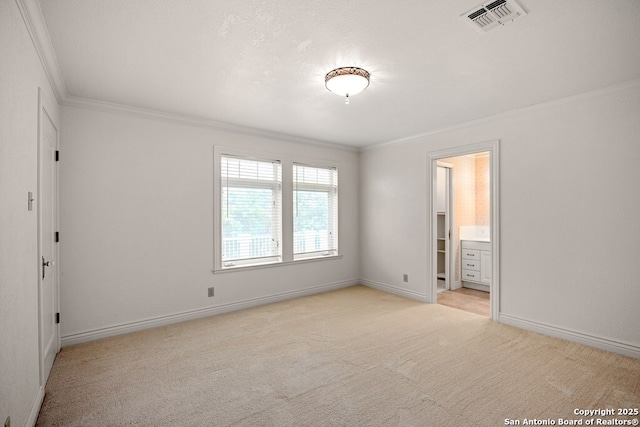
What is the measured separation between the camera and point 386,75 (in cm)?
272

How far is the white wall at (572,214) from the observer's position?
2926 millimetres

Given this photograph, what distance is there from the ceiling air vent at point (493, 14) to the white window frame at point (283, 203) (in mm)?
3126

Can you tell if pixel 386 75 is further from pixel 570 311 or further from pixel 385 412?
pixel 570 311

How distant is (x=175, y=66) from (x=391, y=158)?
3.46 metres

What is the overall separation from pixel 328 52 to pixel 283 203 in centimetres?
272

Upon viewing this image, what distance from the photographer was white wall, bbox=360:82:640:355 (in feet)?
9.60

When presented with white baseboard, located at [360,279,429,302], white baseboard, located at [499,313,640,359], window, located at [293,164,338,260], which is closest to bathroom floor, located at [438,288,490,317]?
white baseboard, located at [360,279,429,302]

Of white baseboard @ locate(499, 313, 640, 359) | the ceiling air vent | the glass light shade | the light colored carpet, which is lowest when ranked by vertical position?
the light colored carpet

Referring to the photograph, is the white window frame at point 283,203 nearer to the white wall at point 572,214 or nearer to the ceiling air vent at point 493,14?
the white wall at point 572,214

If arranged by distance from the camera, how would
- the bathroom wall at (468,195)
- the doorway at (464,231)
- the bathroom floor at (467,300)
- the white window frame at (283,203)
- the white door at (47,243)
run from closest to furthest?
the white door at (47,243), the white window frame at (283,203), the bathroom floor at (467,300), the doorway at (464,231), the bathroom wall at (468,195)

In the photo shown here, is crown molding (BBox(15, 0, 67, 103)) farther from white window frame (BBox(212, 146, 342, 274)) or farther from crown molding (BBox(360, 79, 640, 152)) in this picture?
crown molding (BBox(360, 79, 640, 152))

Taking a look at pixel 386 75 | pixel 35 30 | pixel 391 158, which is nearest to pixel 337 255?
pixel 391 158

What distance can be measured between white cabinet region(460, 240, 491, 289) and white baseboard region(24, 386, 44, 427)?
571 centimetres

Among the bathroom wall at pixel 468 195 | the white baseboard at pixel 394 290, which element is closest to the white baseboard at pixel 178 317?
the white baseboard at pixel 394 290
